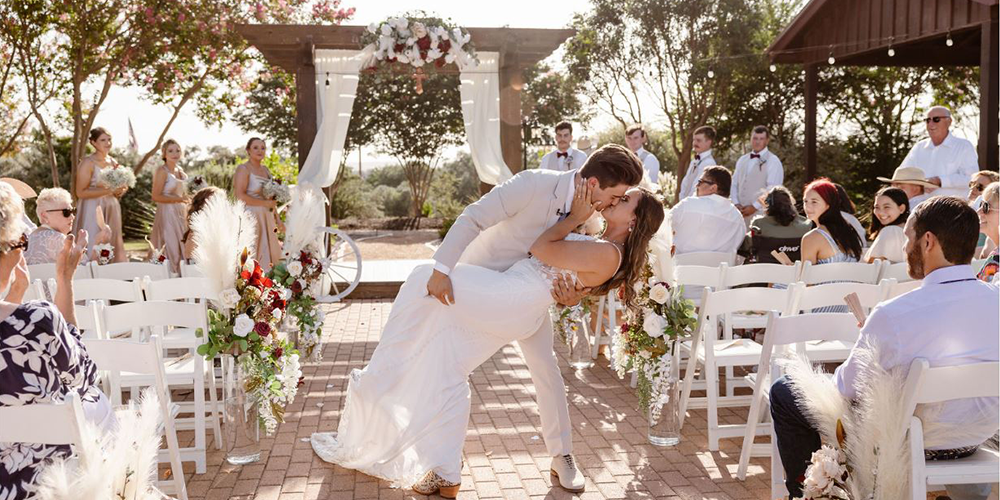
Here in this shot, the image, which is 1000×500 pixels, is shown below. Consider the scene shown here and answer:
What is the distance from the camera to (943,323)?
9.03 ft

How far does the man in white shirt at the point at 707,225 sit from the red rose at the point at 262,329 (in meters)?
3.72

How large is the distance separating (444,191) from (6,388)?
24259 mm

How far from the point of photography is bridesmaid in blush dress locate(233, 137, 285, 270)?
8.44 meters

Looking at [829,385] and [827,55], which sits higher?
[827,55]

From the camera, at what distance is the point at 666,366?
15.0 feet

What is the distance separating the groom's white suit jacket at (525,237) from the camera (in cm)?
362

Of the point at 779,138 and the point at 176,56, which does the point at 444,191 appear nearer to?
the point at 779,138

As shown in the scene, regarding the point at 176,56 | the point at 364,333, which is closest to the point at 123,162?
the point at 176,56

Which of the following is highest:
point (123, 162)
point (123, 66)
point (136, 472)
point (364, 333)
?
point (123, 66)

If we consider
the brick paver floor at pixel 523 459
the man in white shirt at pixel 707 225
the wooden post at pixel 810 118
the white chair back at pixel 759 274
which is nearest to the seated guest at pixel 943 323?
the brick paver floor at pixel 523 459

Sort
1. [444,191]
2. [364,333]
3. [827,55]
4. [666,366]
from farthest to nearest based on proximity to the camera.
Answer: [444,191] < [827,55] < [364,333] < [666,366]

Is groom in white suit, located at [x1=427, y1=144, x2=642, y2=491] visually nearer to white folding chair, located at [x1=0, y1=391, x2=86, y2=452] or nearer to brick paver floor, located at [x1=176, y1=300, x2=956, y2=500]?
brick paver floor, located at [x1=176, y1=300, x2=956, y2=500]

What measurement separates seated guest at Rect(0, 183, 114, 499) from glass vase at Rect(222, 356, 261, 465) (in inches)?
64.7

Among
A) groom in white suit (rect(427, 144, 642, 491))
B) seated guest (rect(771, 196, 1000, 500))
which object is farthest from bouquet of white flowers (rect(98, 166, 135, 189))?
seated guest (rect(771, 196, 1000, 500))
